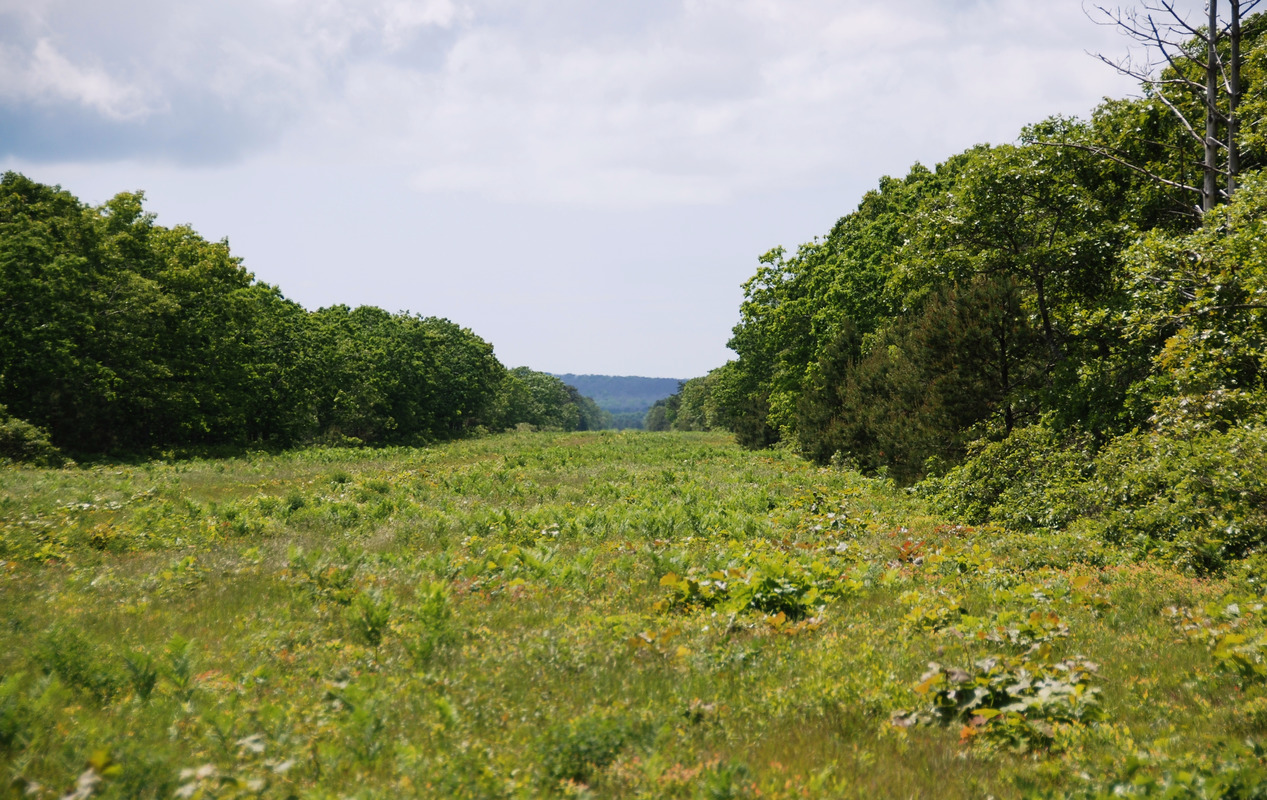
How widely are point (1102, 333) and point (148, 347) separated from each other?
42.3m

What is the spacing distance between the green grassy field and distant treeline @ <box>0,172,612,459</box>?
24.0m

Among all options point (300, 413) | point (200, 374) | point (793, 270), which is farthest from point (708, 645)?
point (300, 413)

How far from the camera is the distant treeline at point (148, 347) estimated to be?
30.5m

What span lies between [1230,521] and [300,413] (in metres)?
50.5

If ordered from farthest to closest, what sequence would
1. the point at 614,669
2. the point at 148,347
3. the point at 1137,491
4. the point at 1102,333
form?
the point at 148,347, the point at 1102,333, the point at 1137,491, the point at 614,669

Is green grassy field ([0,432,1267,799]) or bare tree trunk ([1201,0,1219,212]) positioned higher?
bare tree trunk ([1201,0,1219,212])

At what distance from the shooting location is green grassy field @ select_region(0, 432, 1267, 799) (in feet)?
14.8

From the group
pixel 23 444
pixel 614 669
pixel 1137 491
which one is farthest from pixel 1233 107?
pixel 23 444

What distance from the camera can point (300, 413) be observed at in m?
48.5

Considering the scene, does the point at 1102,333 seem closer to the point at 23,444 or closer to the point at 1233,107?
the point at 1233,107

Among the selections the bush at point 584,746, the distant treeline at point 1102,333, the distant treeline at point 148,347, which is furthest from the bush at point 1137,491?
the distant treeline at point 148,347

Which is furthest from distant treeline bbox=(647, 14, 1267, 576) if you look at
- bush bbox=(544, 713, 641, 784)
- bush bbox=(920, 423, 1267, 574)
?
bush bbox=(544, 713, 641, 784)

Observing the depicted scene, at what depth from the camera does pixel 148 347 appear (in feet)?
119

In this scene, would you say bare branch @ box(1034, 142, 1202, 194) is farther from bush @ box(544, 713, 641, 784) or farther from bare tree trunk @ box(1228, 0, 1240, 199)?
bush @ box(544, 713, 641, 784)
